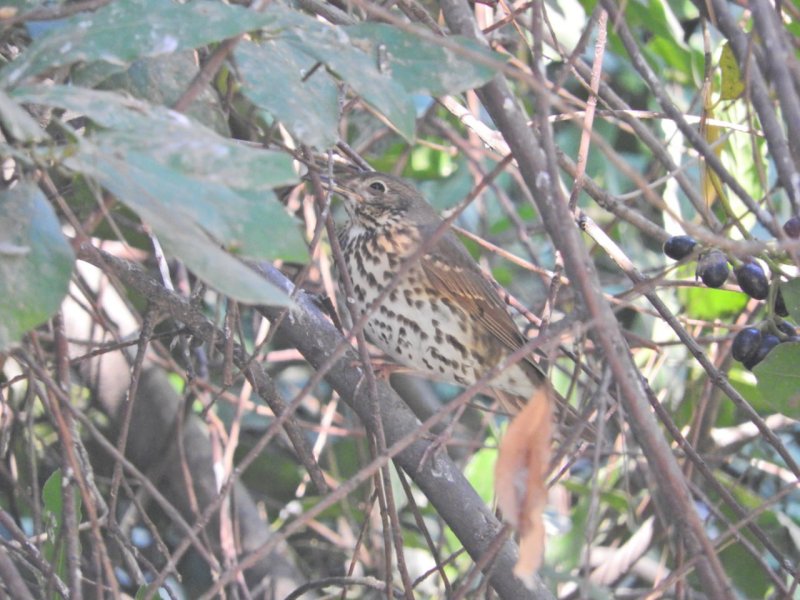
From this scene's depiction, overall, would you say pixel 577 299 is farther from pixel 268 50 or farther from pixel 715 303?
pixel 715 303

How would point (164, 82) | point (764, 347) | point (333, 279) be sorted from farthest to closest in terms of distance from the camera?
point (333, 279), point (764, 347), point (164, 82)

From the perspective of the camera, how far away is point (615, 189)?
3859mm

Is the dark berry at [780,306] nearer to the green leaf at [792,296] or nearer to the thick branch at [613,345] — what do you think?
the green leaf at [792,296]

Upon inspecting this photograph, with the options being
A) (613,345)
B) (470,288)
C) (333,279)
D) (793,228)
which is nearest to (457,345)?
(470,288)

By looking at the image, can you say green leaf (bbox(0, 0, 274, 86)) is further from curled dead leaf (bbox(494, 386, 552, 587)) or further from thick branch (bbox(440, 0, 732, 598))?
curled dead leaf (bbox(494, 386, 552, 587))

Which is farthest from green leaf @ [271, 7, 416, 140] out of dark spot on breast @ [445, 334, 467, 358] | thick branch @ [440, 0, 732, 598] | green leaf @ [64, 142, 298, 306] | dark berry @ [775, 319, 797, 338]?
dark spot on breast @ [445, 334, 467, 358]

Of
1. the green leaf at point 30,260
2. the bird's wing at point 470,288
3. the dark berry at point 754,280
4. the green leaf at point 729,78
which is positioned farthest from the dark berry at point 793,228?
the bird's wing at point 470,288

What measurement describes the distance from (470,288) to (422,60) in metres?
1.63

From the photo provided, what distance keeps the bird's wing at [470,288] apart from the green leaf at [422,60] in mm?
1535

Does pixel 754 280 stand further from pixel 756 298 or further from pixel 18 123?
pixel 18 123

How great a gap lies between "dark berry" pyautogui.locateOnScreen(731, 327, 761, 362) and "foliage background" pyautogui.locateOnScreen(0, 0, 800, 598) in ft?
0.12

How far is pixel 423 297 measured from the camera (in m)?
3.17

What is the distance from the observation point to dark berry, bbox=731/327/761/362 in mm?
2094

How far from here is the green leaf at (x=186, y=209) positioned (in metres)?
1.25
